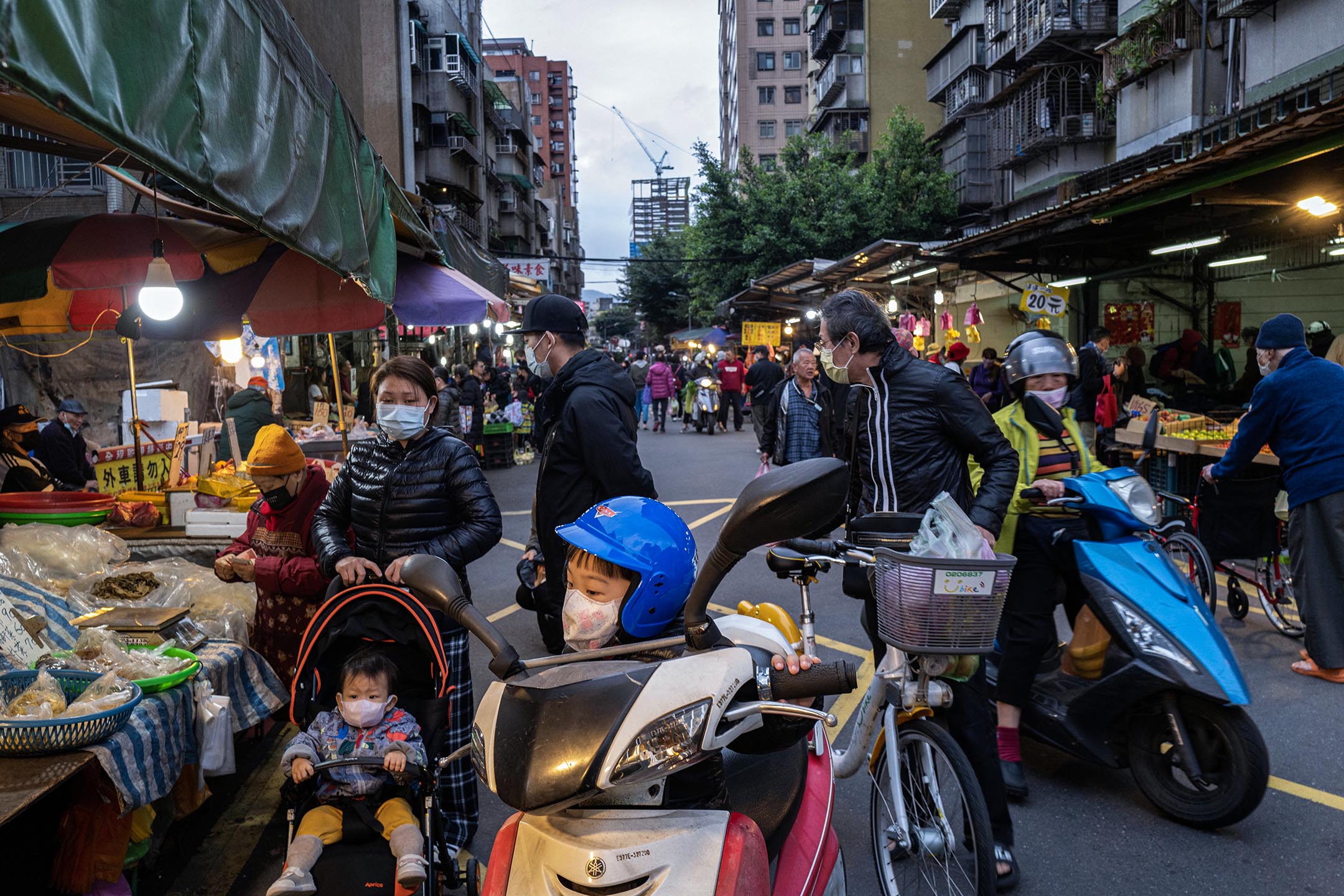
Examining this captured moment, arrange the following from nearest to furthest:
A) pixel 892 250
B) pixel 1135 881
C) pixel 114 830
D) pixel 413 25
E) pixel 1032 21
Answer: pixel 114 830 → pixel 1135 881 → pixel 892 250 → pixel 1032 21 → pixel 413 25

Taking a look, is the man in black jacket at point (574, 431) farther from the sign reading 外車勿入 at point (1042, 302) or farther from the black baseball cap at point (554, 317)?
the sign reading 外車勿入 at point (1042, 302)

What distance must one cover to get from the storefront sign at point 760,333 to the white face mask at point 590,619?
24.9 m

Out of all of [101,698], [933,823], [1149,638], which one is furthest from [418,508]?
[1149,638]

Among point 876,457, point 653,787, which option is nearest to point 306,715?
point 653,787

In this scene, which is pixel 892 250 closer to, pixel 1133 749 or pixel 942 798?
pixel 1133 749

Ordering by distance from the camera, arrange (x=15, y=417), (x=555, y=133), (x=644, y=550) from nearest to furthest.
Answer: (x=644, y=550)
(x=15, y=417)
(x=555, y=133)

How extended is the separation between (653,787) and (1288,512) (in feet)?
18.3

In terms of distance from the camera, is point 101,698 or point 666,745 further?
point 101,698

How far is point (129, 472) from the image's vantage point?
7.13 m

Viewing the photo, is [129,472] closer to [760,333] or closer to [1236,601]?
[1236,601]

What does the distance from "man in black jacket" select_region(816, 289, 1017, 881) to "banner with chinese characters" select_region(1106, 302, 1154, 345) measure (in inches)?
535

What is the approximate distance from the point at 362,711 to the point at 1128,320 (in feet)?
50.8

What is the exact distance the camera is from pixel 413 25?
3494 centimetres

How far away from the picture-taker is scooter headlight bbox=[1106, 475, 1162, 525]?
13.4 feet
